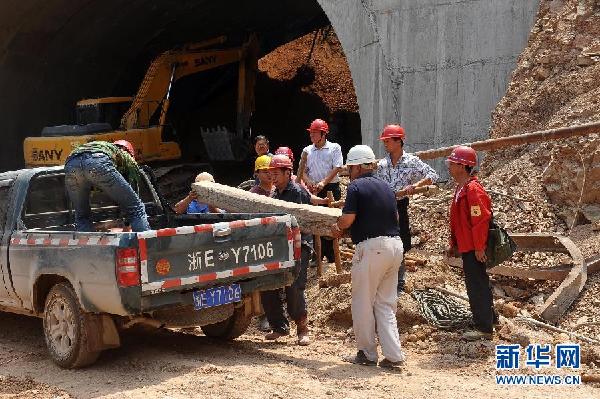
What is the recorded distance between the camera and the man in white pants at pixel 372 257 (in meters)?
6.12

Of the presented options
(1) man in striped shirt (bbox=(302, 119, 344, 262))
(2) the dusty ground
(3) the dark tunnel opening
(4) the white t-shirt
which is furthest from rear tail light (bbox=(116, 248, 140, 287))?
(3) the dark tunnel opening

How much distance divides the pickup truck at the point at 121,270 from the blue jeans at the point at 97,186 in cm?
46

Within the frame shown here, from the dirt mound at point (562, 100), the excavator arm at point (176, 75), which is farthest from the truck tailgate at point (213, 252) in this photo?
the excavator arm at point (176, 75)

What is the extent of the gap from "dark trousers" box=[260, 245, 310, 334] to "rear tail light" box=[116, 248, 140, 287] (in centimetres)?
171

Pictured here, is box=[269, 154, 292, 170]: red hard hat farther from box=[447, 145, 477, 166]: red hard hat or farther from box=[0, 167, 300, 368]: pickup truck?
box=[447, 145, 477, 166]: red hard hat

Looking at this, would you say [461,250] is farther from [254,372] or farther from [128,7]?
[128,7]

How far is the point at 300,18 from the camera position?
74.0 feet

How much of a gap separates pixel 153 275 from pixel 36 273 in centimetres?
134

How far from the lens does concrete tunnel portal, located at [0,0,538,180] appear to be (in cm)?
1088

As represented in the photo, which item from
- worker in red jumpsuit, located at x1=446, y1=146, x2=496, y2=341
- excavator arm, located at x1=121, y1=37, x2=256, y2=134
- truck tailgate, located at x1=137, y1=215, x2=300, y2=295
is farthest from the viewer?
excavator arm, located at x1=121, y1=37, x2=256, y2=134

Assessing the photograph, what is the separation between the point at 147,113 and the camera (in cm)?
1689

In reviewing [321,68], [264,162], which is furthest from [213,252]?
[321,68]

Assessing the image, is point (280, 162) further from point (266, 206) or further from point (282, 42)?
point (282, 42)

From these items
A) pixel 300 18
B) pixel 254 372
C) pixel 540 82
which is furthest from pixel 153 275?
pixel 300 18
